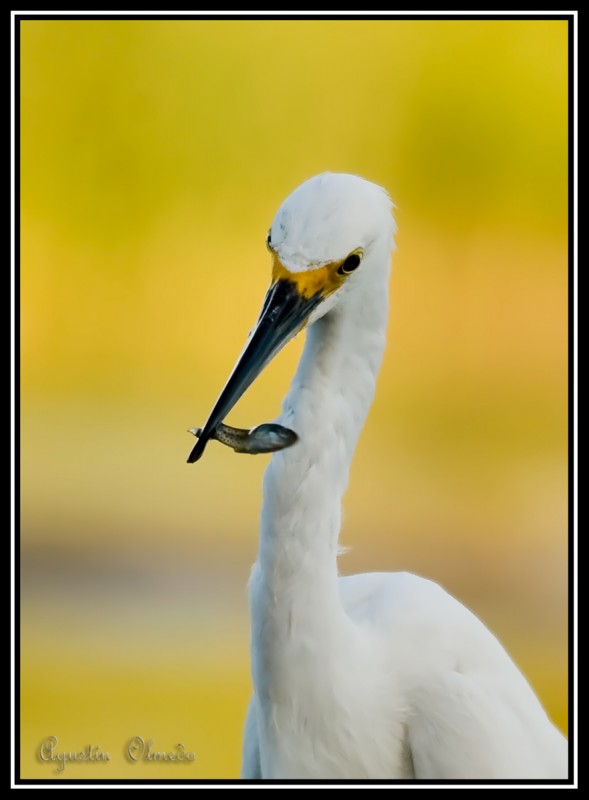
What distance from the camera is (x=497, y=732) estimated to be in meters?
1.43

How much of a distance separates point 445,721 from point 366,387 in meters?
0.50

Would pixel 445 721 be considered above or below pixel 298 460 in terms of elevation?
below

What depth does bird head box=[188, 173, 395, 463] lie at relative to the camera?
1207 millimetres

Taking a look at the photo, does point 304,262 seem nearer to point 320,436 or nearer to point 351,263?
point 351,263

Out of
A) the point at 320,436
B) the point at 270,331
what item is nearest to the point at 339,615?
the point at 320,436

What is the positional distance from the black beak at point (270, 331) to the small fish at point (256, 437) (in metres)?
0.04

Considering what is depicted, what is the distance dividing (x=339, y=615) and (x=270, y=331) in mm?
431

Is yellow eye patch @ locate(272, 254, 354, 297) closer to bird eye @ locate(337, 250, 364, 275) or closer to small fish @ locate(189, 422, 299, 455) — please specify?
bird eye @ locate(337, 250, 364, 275)

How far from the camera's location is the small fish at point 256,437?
3.83 feet

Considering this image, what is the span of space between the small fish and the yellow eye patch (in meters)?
0.17

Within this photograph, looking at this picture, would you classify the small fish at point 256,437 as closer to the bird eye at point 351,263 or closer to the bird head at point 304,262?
the bird head at point 304,262

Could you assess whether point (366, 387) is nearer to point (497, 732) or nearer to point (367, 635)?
point (367, 635)

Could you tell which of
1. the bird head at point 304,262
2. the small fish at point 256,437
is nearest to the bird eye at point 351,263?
the bird head at point 304,262
